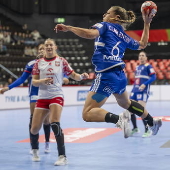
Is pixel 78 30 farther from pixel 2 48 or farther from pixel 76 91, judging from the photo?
pixel 2 48

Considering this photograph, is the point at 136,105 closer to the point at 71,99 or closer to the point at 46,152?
the point at 46,152

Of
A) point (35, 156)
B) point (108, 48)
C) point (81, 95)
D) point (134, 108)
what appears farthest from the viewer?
point (81, 95)

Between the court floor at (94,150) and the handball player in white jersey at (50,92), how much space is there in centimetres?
35

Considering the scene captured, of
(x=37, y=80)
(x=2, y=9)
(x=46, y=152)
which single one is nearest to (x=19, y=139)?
(x=46, y=152)

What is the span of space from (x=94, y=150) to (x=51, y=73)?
5.73ft

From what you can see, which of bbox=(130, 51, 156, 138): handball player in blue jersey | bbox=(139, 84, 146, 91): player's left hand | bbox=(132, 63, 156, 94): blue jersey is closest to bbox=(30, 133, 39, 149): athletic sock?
bbox=(130, 51, 156, 138): handball player in blue jersey

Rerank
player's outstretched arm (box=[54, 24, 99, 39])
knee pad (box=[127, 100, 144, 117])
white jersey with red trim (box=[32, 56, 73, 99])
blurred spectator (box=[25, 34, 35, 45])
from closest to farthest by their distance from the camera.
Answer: player's outstretched arm (box=[54, 24, 99, 39])
knee pad (box=[127, 100, 144, 117])
white jersey with red trim (box=[32, 56, 73, 99])
blurred spectator (box=[25, 34, 35, 45])

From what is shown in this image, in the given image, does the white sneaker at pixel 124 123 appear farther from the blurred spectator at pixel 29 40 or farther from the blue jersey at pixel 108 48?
the blurred spectator at pixel 29 40

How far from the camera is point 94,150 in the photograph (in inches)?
299

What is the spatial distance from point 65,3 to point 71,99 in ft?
43.7

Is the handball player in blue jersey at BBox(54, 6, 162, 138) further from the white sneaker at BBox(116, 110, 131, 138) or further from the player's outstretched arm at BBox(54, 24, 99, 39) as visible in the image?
the player's outstretched arm at BBox(54, 24, 99, 39)

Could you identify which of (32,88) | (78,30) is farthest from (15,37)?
(78,30)

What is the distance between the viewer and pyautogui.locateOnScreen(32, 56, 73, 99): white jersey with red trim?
6516mm

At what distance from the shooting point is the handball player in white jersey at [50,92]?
6.34 m
